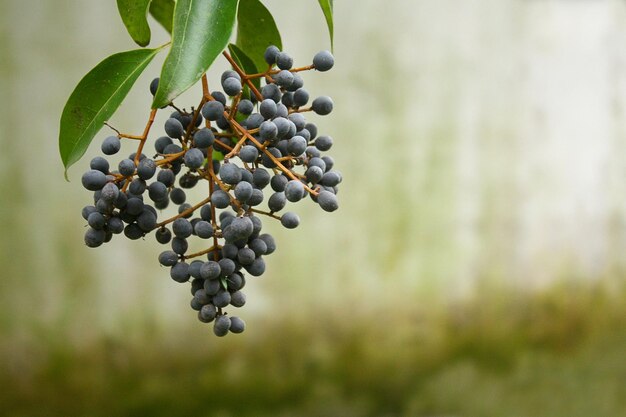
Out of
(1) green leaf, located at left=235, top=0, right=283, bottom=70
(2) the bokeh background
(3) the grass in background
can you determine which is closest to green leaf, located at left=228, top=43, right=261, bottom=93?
(1) green leaf, located at left=235, top=0, right=283, bottom=70

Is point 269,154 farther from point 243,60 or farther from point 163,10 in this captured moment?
point 163,10

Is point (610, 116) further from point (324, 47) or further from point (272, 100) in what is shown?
point (272, 100)

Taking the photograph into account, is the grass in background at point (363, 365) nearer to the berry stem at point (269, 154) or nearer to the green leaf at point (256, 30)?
the green leaf at point (256, 30)

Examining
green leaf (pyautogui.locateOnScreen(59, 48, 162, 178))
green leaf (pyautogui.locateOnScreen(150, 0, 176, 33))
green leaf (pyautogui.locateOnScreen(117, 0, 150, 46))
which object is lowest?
green leaf (pyautogui.locateOnScreen(59, 48, 162, 178))

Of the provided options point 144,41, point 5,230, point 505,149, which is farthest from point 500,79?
point 144,41

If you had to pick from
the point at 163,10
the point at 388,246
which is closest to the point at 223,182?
the point at 163,10

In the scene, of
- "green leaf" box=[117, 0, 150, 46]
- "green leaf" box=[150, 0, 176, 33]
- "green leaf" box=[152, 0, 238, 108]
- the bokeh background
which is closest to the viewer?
"green leaf" box=[152, 0, 238, 108]

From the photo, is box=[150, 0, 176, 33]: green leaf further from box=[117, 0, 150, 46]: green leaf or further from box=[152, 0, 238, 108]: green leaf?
box=[152, 0, 238, 108]: green leaf

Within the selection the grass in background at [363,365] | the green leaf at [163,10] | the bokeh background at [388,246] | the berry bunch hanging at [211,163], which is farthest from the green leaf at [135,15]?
the grass in background at [363,365]
